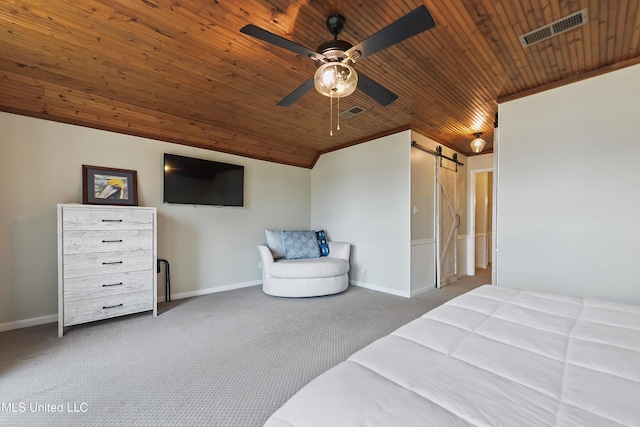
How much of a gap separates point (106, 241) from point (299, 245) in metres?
2.55

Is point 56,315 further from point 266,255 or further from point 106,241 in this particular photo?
point 266,255

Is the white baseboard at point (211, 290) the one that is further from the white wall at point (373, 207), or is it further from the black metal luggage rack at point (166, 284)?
the white wall at point (373, 207)

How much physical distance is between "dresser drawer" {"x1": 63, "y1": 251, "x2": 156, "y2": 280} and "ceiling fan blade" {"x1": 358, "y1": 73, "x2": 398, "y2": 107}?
2.92 m

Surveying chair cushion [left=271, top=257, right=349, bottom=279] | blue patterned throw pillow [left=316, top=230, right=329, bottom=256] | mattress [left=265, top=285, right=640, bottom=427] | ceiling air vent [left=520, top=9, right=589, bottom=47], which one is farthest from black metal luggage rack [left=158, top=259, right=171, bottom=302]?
ceiling air vent [left=520, top=9, right=589, bottom=47]

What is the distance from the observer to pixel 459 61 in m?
2.46

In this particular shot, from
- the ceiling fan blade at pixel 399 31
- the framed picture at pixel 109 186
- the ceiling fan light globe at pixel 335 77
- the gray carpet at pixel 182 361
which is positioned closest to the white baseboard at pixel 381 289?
the gray carpet at pixel 182 361

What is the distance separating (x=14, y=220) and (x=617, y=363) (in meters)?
4.73

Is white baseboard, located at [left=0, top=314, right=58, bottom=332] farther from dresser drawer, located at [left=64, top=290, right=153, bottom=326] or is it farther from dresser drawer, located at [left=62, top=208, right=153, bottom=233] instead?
dresser drawer, located at [left=62, top=208, right=153, bottom=233]

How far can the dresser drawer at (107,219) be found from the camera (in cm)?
269

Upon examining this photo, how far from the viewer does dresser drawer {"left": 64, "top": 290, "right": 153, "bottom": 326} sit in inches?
105

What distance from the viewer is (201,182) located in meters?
4.04

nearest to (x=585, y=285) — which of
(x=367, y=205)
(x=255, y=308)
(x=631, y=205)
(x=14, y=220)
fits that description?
(x=631, y=205)

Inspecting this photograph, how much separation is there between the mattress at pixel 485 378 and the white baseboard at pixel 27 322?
147 inches

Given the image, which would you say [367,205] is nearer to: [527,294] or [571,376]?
[527,294]
